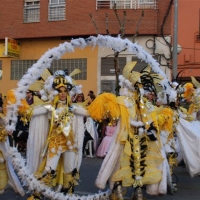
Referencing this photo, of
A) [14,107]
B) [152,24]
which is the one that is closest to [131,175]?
[14,107]

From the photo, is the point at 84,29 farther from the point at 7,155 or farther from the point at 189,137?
the point at 7,155

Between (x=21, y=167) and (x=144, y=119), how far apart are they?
6.14 feet

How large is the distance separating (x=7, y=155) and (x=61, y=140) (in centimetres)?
79

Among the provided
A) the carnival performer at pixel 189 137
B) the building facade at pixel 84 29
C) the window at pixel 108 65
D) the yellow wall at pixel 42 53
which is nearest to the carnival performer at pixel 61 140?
the carnival performer at pixel 189 137

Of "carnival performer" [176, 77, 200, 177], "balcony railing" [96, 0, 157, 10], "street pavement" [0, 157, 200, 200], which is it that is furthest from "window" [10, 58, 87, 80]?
"carnival performer" [176, 77, 200, 177]

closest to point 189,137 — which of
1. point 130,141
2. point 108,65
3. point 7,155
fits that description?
point 130,141

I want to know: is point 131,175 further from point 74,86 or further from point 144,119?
point 74,86

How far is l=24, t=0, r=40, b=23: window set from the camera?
59.9ft

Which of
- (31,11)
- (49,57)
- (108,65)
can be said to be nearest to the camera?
(49,57)

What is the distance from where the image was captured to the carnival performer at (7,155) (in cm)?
525

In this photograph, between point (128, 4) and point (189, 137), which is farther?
point (128, 4)

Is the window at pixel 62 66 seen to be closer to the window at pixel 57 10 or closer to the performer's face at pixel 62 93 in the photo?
the window at pixel 57 10

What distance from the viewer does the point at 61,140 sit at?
18.1ft

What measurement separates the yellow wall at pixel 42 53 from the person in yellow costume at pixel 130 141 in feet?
37.1
